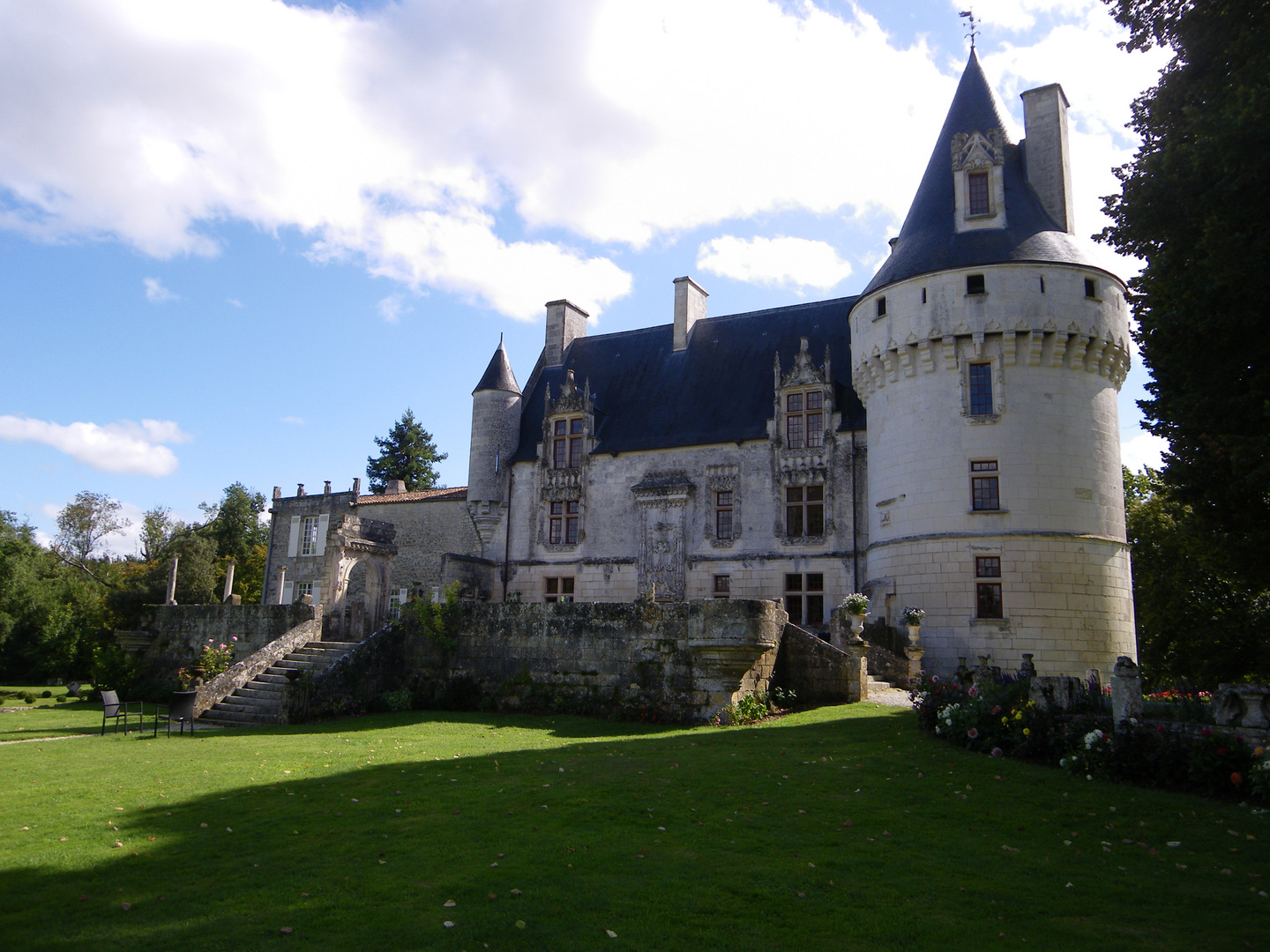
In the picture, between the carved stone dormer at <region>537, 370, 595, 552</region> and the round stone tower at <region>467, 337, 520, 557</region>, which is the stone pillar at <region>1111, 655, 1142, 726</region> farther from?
the round stone tower at <region>467, 337, 520, 557</region>

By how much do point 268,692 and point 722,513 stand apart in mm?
12848

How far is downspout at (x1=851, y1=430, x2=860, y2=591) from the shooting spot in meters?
22.7

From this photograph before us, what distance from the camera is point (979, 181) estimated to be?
71.6ft

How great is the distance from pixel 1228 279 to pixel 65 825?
44.0 feet

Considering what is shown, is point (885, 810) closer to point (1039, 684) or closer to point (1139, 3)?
point (1039, 684)

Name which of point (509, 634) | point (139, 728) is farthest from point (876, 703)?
point (139, 728)

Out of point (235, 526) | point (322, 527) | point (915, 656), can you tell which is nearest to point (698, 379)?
point (915, 656)

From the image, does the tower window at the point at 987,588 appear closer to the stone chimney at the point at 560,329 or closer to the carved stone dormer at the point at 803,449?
the carved stone dormer at the point at 803,449

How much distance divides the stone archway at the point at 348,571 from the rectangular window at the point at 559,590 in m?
6.53

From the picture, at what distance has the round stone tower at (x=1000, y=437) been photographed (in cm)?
1927

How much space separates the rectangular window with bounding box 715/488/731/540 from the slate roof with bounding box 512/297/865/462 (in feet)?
5.06

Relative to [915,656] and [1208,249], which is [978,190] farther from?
[1208,249]

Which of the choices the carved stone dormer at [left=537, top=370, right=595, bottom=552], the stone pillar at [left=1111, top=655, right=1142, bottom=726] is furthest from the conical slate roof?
the stone pillar at [left=1111, top=655, right=1142, bottom=726]

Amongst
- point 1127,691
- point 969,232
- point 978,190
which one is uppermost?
point 978,190
